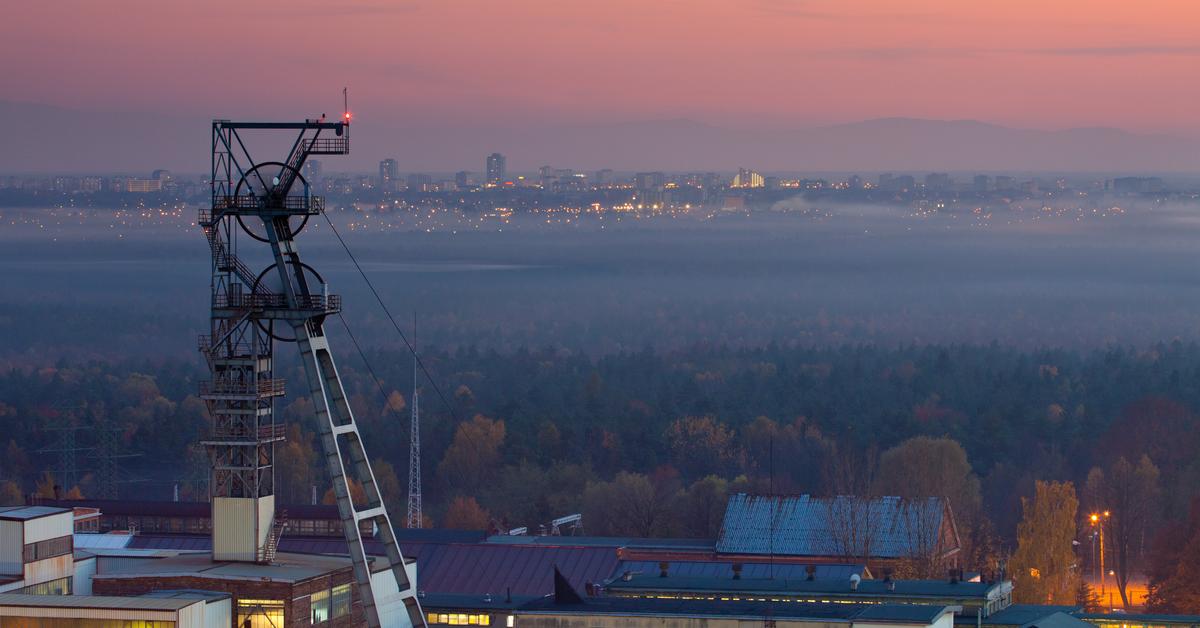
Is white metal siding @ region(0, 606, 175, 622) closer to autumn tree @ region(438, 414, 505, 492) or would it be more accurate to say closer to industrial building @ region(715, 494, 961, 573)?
industrial building @ region(715, 494, 961, 573)

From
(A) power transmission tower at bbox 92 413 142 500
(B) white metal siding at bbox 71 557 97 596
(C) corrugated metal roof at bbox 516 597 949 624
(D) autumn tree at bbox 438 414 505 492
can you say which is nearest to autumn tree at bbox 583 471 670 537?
(D) autumn tree at bbox 438 414 505 492

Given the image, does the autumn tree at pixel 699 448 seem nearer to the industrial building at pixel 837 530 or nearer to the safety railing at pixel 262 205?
the industrial building at pixel 837 530

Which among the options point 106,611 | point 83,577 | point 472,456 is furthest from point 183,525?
point 472,456

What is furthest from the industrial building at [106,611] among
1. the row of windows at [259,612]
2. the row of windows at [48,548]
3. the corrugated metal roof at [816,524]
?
the corrugated metal roof at [816,524]

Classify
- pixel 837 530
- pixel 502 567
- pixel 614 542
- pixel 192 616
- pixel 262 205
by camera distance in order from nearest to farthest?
pixel 192 616 → pixel 262 205 → pixel 502 567 → pixel 837 530 → pixel 614 542

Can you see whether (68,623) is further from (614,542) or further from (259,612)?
(614,542)

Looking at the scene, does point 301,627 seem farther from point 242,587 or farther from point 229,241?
point 229,241
